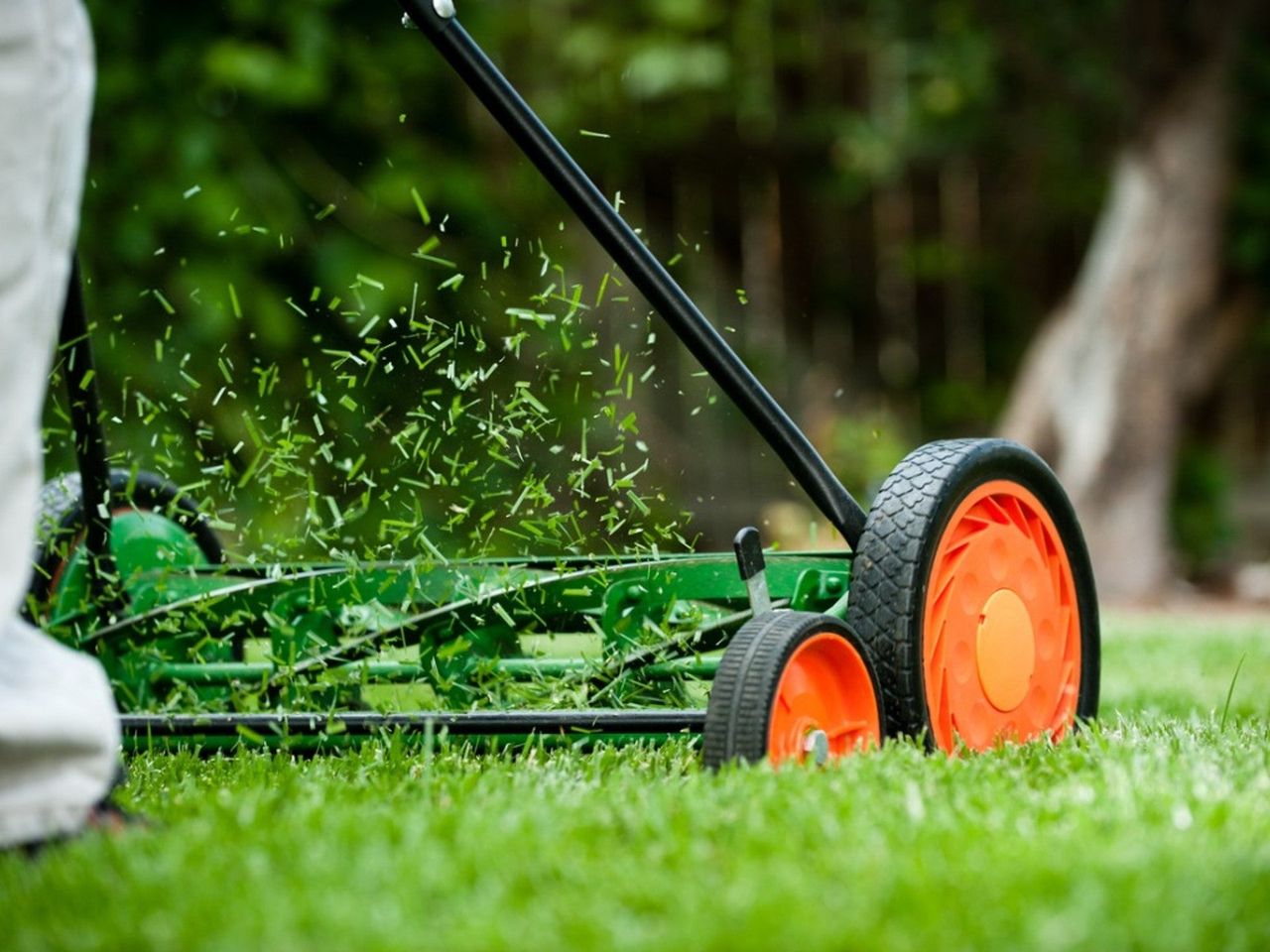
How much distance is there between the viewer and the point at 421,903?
132 centimetres

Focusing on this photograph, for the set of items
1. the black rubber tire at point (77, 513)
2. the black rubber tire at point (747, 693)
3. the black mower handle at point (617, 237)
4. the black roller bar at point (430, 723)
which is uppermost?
the black mower handle at point (617, 237)

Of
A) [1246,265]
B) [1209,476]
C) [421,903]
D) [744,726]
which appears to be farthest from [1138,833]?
[1209,476]

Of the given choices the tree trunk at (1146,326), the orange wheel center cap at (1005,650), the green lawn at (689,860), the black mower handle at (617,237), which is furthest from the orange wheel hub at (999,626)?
the tree trunk at (1146,326)

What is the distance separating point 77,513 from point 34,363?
3.92 ft

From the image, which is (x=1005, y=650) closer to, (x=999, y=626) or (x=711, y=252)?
(x=999, y=626)

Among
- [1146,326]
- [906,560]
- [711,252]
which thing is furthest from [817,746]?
[711,252]

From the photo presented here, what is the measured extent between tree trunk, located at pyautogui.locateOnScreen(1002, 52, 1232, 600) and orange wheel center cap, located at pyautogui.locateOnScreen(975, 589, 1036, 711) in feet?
17.1

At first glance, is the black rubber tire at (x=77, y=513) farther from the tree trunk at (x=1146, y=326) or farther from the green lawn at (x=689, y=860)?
the tree trunk at (x=1146, y=326)

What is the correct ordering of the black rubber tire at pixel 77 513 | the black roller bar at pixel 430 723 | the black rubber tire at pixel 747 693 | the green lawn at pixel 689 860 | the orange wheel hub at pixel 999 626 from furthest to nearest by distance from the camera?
1. the black rubber tire at pixel 77 513
2. the orange wheel hub at pixel 999 626
3. the black roller bar at pixel 430 723
4. the black rubber tire at pixel 747 693
5. the green lawn at pixel 689 860

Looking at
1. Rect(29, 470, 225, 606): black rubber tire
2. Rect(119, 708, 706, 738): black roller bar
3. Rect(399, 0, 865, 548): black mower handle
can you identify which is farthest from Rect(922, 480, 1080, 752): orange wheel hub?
Rect(29, 470, 225, 606): black rubber tire

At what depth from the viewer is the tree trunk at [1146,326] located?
726 cm

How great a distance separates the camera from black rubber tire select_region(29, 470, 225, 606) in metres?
2.55

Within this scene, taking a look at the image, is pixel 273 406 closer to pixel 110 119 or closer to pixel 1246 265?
pixel 110 119

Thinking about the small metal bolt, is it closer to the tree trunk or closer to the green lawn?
the green lawn
